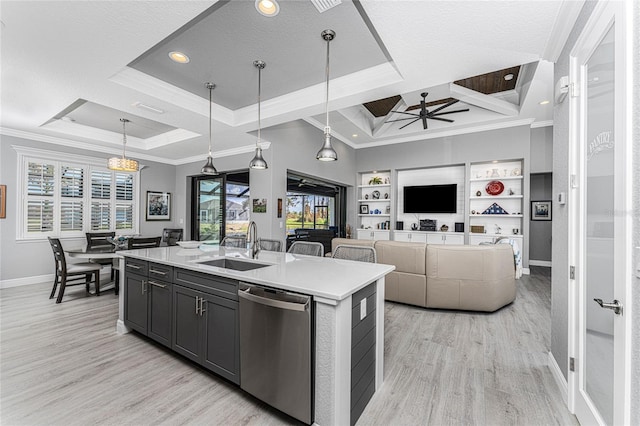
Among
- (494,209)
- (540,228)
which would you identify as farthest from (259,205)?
(540,228)

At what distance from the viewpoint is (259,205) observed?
519cm

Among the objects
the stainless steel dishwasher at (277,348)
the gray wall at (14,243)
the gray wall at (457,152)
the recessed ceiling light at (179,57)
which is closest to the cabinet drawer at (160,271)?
the stainless steel dishwasher at (277,348)

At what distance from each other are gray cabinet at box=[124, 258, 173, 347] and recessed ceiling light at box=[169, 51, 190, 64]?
7.24ft

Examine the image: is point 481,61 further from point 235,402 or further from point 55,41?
point 55,41

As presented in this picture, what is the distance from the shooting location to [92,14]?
1.97 m

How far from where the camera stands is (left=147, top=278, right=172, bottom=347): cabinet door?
2.52 meters

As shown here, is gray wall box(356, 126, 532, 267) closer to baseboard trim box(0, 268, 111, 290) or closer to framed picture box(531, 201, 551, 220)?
framed picture box(531, 201, 551, 220)

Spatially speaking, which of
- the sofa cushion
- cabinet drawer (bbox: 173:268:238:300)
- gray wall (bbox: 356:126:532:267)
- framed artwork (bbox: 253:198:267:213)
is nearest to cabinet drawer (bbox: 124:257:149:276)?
cabinet drawer (bbox: 173:268:238:300)

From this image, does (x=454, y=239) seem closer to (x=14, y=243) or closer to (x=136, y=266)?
(x=136, y=266)

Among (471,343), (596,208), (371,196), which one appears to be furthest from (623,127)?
(371,196)

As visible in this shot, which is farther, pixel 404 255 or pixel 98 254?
pixel 98 254

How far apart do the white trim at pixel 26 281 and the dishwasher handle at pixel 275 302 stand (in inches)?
222

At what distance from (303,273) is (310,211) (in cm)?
673

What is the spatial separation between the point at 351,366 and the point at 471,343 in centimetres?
186
